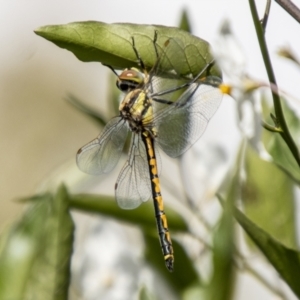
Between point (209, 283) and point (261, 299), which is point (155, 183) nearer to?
point (209, 283)

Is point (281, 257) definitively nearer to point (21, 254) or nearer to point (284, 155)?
point (284, 155)

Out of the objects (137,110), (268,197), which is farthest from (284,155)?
(137,110)

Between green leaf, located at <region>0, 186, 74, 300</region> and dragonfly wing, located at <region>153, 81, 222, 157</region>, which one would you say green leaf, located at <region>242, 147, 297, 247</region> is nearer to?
dragonfly wing, located at <region>153, 81, 222, 157</region>

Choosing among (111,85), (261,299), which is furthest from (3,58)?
(111,85)

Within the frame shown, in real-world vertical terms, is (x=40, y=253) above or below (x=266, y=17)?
below

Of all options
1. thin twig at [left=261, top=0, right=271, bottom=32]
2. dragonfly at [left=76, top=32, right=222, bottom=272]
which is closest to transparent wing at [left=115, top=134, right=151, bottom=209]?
dragonfly at [left=76, top=32, right=222, bottom=272]

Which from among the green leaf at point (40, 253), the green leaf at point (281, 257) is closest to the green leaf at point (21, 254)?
the green leaf at point (40, 253)

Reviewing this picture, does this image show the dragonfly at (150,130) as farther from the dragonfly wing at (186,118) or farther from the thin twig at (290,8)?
the thin twig at (290,8)
